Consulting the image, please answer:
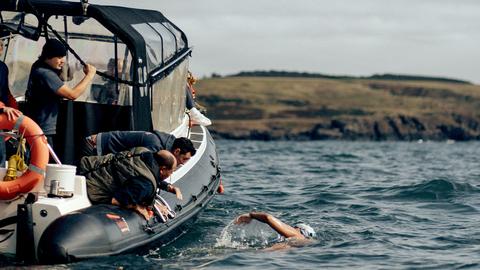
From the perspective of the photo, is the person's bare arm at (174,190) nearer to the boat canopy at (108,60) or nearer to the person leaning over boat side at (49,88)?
the boat canopy at (108,60)

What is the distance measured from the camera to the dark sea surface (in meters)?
12.7

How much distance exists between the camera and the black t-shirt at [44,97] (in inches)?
499

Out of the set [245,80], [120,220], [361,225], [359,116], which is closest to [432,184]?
[361,225]

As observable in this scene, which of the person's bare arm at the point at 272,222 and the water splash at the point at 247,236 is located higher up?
the person's bare arm at the point at 272,222

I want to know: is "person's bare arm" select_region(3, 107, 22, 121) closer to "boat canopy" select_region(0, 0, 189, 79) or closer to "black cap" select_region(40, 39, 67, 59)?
"black cap" select_region(40, 39, 67, 59)

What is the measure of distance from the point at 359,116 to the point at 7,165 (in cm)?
10866

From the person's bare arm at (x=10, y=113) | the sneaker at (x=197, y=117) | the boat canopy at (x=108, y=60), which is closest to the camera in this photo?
the person's bare arm at (x=10, y=113)

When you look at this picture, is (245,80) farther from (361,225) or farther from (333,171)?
(361,225)

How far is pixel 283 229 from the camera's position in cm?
1390

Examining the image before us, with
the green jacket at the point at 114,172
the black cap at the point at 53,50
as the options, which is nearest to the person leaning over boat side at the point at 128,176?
the green jacket at the point at 114,172

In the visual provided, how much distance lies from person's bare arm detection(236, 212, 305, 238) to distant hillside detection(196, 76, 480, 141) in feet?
295

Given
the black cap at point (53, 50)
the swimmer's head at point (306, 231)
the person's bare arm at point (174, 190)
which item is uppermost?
the black cap at point (53, 50)

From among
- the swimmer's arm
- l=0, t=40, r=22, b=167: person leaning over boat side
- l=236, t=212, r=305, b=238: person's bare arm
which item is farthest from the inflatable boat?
the swimmer's arm

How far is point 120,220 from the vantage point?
11.9 metres
